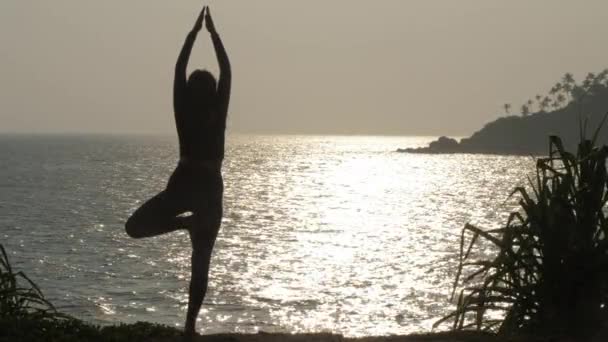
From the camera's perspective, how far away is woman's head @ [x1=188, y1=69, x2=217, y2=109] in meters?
5.68

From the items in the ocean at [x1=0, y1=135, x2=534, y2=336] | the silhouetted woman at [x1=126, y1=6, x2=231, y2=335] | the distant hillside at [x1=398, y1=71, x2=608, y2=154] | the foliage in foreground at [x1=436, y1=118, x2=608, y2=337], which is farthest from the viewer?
the distant hillside at [x1=398, y1=71, x2=608, y2=154]

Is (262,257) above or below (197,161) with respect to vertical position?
below

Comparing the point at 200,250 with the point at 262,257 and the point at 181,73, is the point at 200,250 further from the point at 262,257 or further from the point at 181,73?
the point at 262,257

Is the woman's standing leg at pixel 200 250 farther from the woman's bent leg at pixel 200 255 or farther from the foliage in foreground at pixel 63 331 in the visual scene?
the foliage in foreground at pixel 63 331

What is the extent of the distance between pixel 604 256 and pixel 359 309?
23096 millimetres

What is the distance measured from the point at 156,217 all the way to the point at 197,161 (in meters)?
0.53

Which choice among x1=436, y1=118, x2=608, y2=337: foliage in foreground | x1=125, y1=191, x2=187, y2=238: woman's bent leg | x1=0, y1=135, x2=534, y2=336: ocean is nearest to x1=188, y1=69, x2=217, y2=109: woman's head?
x1=125, y1=191, x2=187, y2=238: woman's bent leg

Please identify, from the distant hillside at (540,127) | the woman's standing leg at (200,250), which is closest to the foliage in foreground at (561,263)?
the woman's standing leg at (200,250)

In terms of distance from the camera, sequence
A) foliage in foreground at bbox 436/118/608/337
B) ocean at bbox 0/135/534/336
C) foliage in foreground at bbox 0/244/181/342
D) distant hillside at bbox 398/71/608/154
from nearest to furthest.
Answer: foliage in foreground at bbox 0/244/181/342
foliage in foreground at bbox 436/118/608/337
ocean at bbox 0/135/534/336
distant hillside at bbox 398/71/608/154

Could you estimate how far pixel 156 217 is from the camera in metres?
5.57

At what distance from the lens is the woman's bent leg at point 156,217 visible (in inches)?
216

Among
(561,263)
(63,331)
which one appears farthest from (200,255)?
(561,263)

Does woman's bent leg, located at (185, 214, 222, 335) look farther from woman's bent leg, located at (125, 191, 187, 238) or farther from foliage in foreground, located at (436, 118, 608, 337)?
foliage in foreground, located at (436, 118, 608, 337)

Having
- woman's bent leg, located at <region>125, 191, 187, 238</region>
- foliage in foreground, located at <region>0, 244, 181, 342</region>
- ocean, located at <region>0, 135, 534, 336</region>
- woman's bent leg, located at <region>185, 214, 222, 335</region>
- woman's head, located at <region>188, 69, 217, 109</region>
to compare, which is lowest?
ocean, located at <region>0, 135, 534, 336</region>
